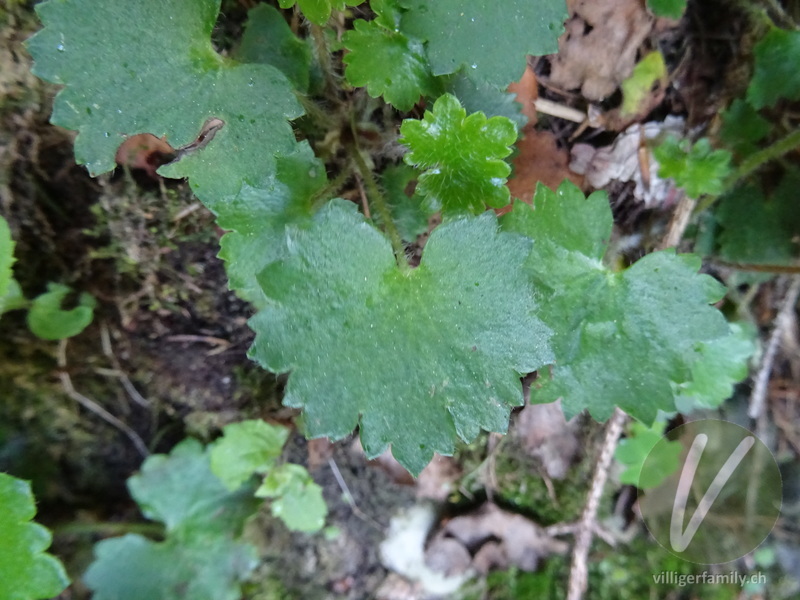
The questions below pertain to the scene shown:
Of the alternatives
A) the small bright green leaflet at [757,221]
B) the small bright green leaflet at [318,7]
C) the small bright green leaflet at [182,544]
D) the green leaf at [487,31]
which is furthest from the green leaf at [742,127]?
the small bright green leaflet at [182,544]

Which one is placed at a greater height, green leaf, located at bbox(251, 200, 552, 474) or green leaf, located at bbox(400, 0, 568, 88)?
green leaf, located at bbox(400, 0, 568, 88)

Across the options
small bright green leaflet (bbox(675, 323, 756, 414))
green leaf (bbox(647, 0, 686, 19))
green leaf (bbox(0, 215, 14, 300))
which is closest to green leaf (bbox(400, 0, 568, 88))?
green leaf (bbox(647, 0, 686, 19))

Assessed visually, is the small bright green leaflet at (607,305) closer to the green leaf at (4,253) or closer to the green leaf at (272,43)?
the green leaf at (272,43)

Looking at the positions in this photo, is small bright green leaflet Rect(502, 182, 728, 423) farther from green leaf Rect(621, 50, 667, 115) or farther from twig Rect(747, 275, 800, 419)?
twig Rect(747, 275, 800, 419)

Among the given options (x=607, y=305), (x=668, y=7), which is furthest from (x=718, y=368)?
(x=668, y=7)

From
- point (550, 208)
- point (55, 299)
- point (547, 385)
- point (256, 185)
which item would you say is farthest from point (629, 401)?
point (55, 299)

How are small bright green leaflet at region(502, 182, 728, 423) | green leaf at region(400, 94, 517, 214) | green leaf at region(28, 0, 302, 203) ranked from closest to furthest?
green leaf at region(28, 0, 302, 203) < green leaf at region(400, 94, 517, 214) < small bright green leaflet at region(502, 182, 728, 423)
